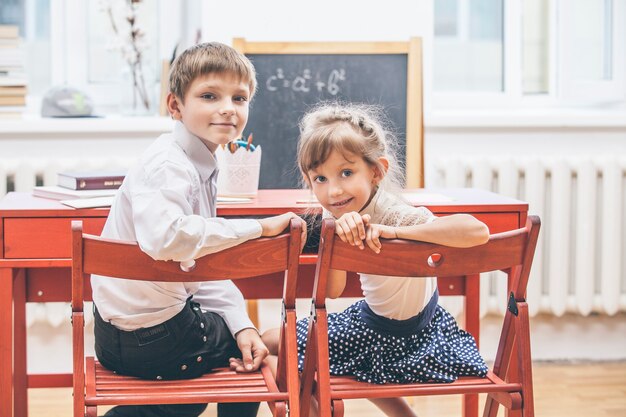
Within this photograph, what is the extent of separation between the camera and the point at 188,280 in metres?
1.63

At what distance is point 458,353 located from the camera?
6.17ft

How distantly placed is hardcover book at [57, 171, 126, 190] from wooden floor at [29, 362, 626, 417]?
91 centimetres

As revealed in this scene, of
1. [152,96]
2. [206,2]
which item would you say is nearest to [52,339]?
[152,96]

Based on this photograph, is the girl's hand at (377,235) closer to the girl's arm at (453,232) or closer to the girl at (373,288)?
the girl's arm at (453,232)

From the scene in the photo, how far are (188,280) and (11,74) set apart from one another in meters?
2.05

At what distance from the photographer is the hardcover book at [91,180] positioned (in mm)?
2361

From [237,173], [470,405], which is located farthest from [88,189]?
[470,405]

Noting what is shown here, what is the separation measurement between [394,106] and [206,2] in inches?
32.1

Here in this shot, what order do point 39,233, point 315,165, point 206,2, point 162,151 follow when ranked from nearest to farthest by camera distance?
point 162,151
point 315,165
point 39,233
point 206,2

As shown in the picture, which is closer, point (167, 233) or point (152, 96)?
point (167, 233)

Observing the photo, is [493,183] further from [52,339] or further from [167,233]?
[167,233]

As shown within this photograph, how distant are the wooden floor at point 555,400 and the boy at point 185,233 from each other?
3.51 feet

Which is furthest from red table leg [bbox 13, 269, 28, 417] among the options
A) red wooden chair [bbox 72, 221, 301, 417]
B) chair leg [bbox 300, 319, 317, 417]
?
chair leg [bbox 300, 319, 317, 417]

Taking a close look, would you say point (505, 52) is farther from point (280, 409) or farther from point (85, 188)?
point (280, 409)
